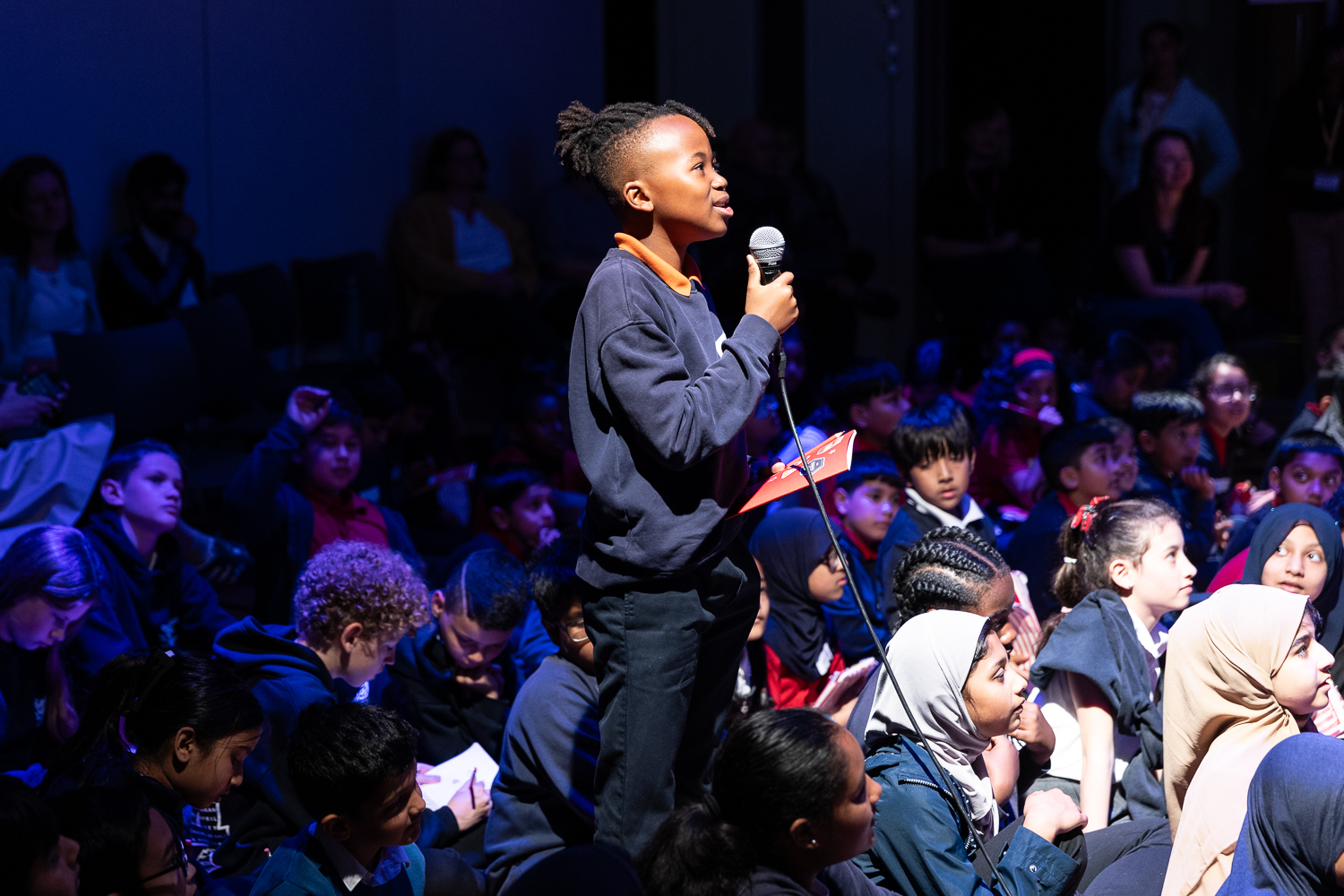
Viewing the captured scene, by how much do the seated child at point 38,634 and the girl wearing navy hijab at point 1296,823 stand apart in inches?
80.0

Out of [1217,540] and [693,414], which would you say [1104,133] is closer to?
[1217,540]

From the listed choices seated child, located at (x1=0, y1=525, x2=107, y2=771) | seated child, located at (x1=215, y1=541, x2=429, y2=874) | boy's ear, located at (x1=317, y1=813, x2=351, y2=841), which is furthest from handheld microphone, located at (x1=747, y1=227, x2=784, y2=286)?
seated child, located at (x1=0, y1=525, x2=107, y2=771)

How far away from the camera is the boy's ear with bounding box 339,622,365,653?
8.96 feet

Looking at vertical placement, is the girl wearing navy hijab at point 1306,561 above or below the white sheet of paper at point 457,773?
above

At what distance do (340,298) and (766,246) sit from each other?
4.29 metres

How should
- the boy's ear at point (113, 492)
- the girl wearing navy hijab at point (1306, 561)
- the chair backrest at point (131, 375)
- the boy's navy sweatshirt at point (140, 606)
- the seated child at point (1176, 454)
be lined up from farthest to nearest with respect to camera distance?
Answer: the seated child at point (1176, 454)
the chair backrest at point (131, 375)
the boy's ear at point (113, 492)
the girl wearing navy hijab at point (1306, 561)
the boy's navy sweatshirt at point (140, 606)

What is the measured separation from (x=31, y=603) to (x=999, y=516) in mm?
2822

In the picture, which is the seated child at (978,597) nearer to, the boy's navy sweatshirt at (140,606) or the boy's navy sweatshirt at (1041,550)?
the boy's navy sweatshirt at (1041,550)

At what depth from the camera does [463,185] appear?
6.39 m

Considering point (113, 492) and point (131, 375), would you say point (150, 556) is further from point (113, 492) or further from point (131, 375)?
point (131, 375)

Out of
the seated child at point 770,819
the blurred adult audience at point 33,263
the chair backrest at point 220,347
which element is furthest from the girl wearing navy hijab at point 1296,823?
the chair backrest at point 220,347

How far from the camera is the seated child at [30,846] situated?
1.63 m

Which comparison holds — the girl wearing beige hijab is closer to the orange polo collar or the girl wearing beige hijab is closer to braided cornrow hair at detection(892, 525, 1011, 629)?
braided cornrow hair at detection(892, 525, 1011, 629)

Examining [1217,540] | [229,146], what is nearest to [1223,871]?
[1217,540]
